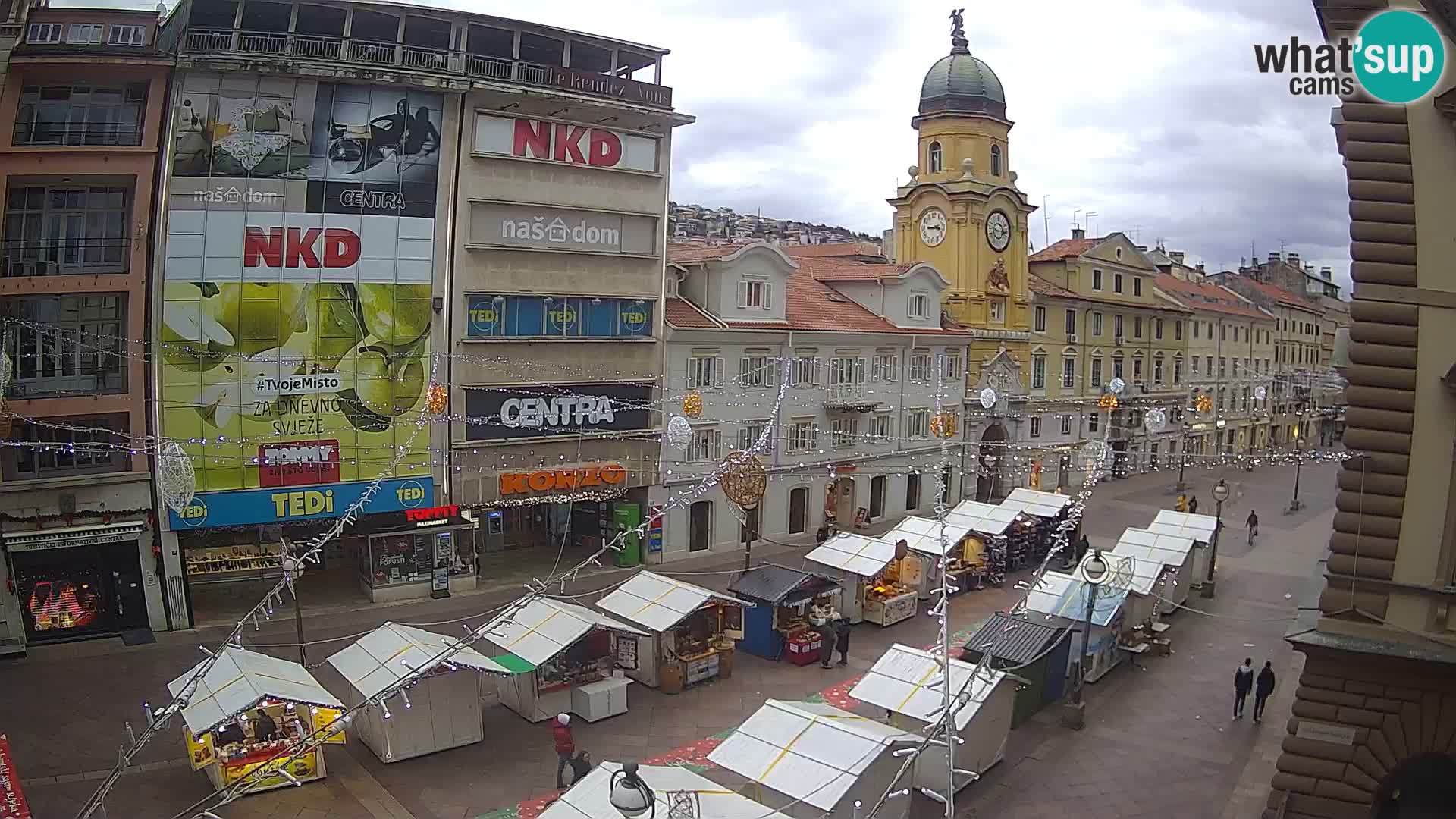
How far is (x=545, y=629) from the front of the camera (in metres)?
21.0

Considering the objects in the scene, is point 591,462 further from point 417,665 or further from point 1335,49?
point 1335,49

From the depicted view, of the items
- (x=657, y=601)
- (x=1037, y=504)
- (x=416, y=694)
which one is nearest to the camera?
(x=416, y=694)

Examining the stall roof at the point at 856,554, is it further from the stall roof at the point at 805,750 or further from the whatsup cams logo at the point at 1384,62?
the whatsup cams logo at the point at 1384,62

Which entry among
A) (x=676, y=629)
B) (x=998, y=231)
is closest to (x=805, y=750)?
(x=676, y=629)

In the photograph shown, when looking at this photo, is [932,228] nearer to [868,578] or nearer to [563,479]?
[563,479]

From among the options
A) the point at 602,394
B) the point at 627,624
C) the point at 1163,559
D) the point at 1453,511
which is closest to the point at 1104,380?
the point at 1163,559

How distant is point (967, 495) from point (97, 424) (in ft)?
114

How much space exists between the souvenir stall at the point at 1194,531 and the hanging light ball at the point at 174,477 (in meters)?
26.8

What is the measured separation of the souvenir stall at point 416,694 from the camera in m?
18.8

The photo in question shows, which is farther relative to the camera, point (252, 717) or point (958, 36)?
point (958, 36)

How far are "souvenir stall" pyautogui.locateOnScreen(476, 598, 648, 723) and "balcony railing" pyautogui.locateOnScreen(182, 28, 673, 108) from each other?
15792 mm

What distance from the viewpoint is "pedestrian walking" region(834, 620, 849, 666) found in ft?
81.3

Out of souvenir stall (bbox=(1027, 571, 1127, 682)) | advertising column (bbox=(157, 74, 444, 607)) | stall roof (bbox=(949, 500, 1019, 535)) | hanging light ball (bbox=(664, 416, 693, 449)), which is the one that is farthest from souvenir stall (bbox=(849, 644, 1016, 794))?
advertising column (bbox=(157, 74, 444, 607))

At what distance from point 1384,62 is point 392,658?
1828 centimetres
